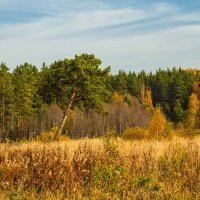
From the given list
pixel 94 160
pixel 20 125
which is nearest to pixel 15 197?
pixel 94 160

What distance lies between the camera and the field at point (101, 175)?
622cm

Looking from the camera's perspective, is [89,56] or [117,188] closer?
[117,188]

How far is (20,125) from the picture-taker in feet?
181

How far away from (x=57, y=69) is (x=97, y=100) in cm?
385

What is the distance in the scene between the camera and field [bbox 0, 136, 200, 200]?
6.22 m

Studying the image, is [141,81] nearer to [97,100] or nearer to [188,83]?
[188,83]

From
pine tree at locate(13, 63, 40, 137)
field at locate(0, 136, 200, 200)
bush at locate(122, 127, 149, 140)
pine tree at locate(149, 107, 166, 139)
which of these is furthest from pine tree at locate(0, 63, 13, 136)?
field at locate(0, 136, 200, 200)

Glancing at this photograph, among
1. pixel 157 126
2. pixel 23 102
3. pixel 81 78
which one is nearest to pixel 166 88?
pixel 23 102

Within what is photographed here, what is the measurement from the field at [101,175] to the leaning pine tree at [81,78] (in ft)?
58.2

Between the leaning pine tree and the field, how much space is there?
58.2ft

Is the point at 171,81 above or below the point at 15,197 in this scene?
above

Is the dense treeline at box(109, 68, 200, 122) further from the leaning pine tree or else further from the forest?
the leaning pine tree

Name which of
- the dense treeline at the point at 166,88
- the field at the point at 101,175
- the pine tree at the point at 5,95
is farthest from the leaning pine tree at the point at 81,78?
the dense treeline at the point at 166,88

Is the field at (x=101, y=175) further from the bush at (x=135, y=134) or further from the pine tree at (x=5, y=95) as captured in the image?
the pine tree at (x=5, y=95)
